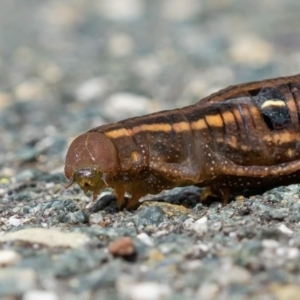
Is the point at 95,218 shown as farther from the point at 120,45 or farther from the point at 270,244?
the point at 120,45

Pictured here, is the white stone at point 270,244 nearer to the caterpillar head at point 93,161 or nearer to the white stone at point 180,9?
the caterpillar head at point 93,161

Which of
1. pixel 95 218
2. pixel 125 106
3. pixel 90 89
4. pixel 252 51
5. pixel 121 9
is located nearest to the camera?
pixel 95 218

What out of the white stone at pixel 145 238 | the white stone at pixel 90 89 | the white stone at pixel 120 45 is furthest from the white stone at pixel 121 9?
the white stone at pixel 145 238

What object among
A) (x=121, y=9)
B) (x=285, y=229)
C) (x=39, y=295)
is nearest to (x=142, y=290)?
(x=39, y=295)

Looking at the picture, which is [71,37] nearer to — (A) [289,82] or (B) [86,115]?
(B) [86,115]

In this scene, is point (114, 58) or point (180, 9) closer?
point (114, 58)

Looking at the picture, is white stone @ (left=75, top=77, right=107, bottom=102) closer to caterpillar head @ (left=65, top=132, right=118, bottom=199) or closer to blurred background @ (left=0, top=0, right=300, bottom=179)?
blurred background @ (left=0, top=0, right=300, bottom=179)
